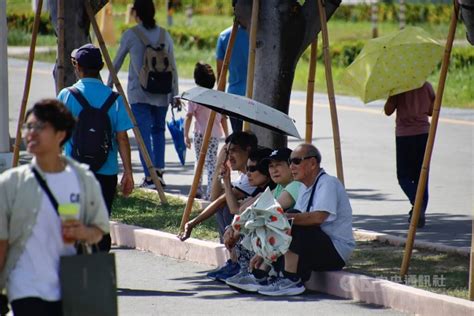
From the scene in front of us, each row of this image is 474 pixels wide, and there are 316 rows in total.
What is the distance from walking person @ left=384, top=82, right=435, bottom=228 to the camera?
36.8 feet

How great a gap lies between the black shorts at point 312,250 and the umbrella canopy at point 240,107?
0.84 meters

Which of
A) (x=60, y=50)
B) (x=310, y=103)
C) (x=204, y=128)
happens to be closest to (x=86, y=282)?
(x=310, y=103)

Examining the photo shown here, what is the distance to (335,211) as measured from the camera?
8.91 metres

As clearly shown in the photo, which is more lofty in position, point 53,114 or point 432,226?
point 53,114

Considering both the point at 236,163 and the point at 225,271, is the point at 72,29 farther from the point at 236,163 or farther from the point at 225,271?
the point at 225,271

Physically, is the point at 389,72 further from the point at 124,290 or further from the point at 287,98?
the point at 124,290

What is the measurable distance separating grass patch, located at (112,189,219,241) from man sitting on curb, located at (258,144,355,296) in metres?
1.82

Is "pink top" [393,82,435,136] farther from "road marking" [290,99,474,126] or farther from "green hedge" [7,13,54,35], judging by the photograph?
"green hedge" [7,13,54,35]

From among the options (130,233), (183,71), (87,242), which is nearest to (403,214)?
(130,233)

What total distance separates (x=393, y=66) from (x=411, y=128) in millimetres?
821

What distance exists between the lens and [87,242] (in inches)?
219

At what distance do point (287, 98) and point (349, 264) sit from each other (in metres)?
2.26

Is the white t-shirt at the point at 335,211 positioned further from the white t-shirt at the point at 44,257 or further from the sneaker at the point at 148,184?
the sneaker at the point at 148,184

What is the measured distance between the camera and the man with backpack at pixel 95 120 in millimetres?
8438
